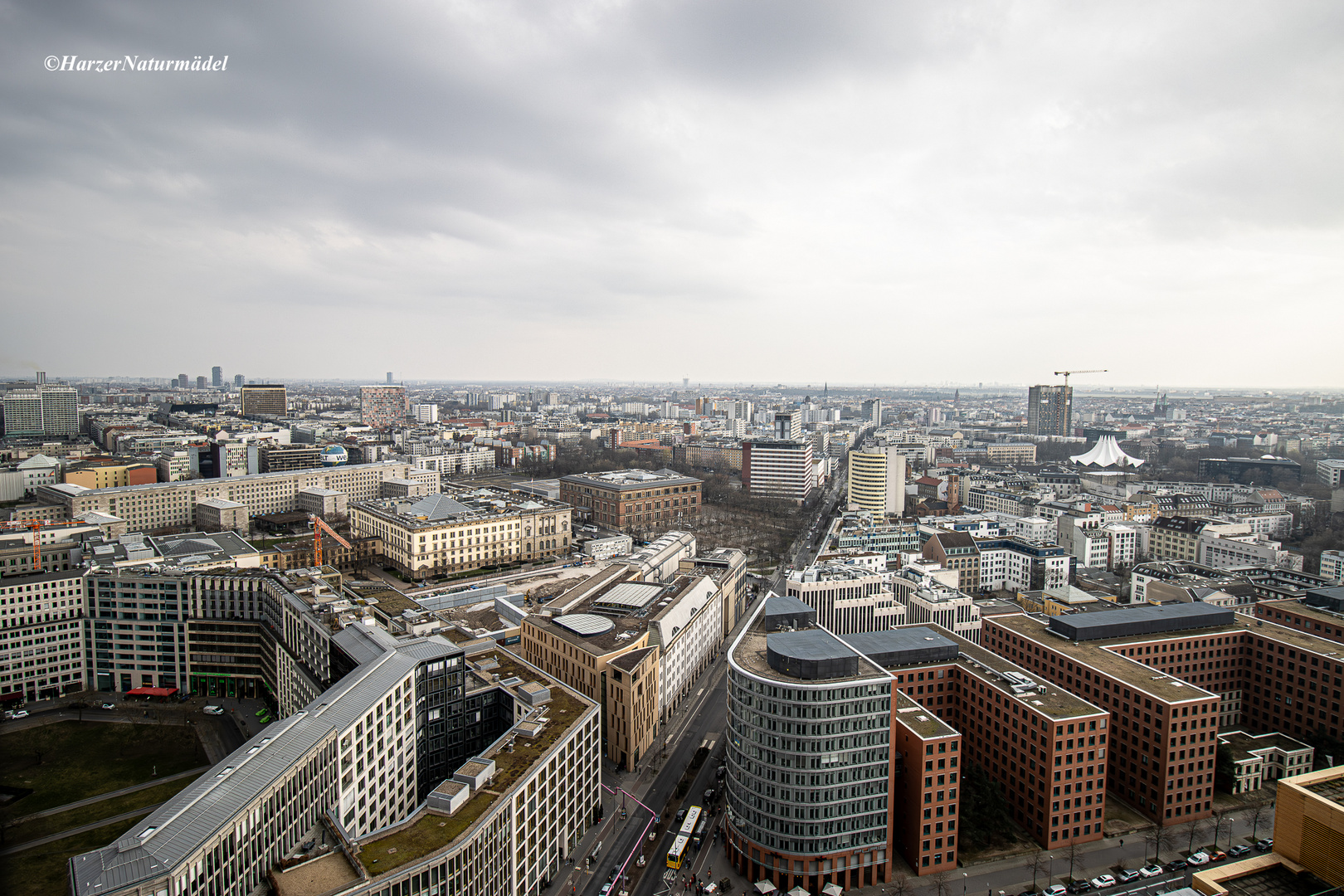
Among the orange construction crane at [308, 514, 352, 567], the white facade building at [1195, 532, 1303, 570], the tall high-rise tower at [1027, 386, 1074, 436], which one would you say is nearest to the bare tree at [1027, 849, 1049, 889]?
the white facade building at [1195, 532, 1303, 570]

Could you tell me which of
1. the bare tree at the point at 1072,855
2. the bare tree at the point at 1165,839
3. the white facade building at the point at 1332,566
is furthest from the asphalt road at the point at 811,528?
the white facade building at the point at 1332,566

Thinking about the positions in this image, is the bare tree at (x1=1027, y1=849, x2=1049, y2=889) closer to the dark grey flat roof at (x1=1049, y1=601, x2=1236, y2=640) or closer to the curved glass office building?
the curved glass office building

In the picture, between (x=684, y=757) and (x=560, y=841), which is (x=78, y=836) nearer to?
(x=560, y=841)

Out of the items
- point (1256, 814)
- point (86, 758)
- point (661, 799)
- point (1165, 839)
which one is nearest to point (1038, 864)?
point (1165, 839)

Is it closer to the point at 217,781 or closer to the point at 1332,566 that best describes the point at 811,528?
the point at 1332,566

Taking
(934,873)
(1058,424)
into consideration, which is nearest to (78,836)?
(934,873)

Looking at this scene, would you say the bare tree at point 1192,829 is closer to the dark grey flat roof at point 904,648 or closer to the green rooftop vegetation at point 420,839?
the dark grey flat roof at point 904,648
